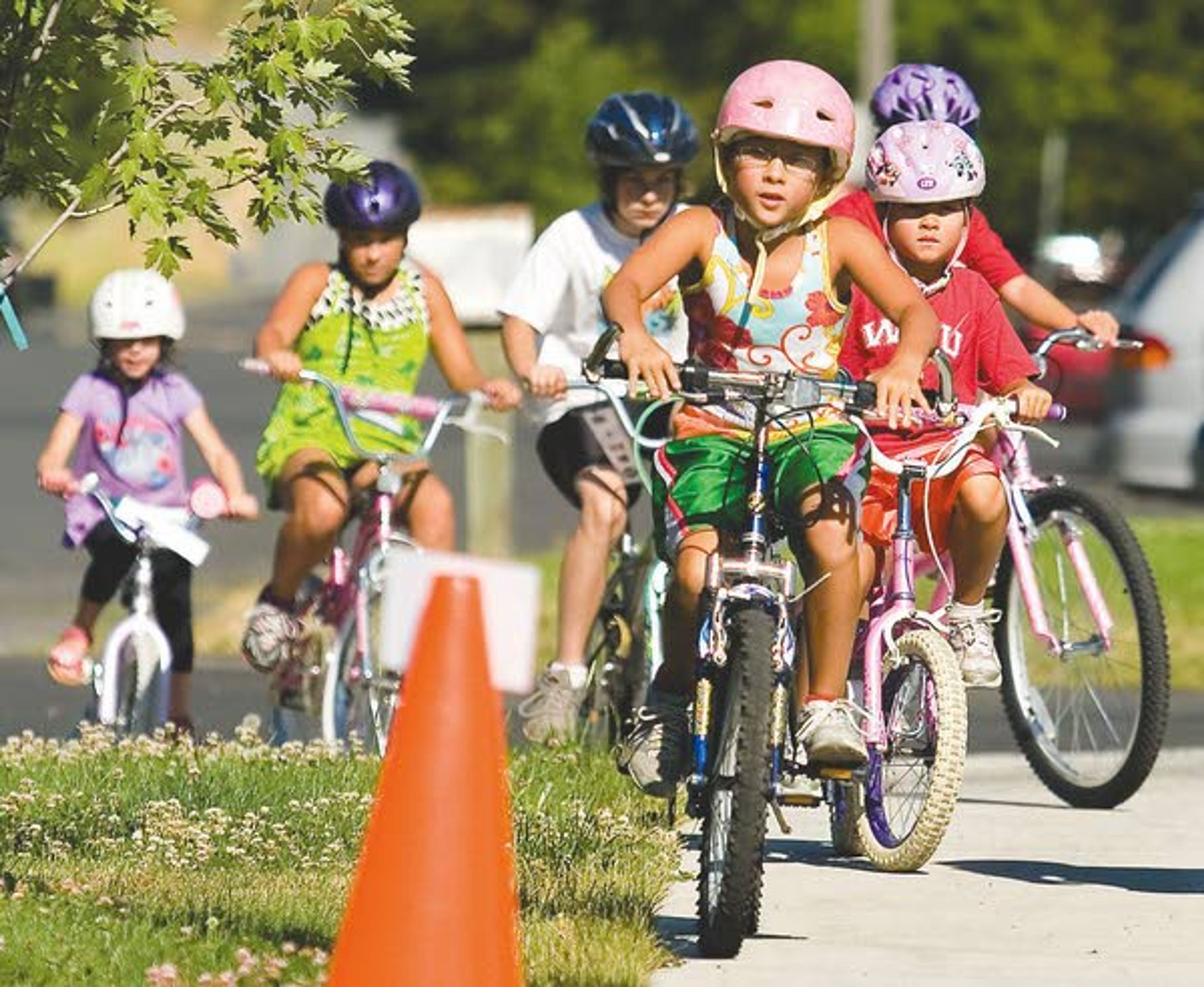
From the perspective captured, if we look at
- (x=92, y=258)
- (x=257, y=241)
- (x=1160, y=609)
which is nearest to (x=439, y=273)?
(x=1160, y=609)

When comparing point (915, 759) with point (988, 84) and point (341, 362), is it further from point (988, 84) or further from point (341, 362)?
point (988, 84)

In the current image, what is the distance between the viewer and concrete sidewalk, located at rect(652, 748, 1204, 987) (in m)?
7.01

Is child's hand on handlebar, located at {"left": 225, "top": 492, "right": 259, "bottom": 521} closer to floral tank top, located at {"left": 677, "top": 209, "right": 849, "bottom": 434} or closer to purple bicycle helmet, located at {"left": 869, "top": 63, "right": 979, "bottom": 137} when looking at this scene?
purple bicycle helmet, located at {"left": 869, "top": 63, "right": 979, "bottom": 137}

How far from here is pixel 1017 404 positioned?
875 cm

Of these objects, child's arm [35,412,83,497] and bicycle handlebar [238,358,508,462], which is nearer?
bicycle handlebar [238,358,508,462]

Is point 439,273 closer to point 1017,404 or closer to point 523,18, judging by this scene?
point 1017,404

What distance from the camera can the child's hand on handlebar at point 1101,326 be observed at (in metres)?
9.62

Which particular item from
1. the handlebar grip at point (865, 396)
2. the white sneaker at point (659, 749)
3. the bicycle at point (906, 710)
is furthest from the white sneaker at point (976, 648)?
the handlebar grip at point (865, 396)

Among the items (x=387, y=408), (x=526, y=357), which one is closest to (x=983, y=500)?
(x=526, y=357)

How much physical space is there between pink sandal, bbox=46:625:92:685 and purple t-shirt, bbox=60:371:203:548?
0.97 ft

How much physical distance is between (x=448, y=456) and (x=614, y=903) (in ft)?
61.9

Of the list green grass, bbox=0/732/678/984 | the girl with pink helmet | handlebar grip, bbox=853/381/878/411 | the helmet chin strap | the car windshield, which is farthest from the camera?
the car windshield

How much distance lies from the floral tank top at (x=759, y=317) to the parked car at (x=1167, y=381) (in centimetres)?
1018

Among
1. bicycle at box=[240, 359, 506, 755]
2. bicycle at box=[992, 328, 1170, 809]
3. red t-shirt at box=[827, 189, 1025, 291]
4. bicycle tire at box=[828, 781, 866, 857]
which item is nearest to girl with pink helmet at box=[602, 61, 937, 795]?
bicycle tire at box=[828, 781, 866, 857]
